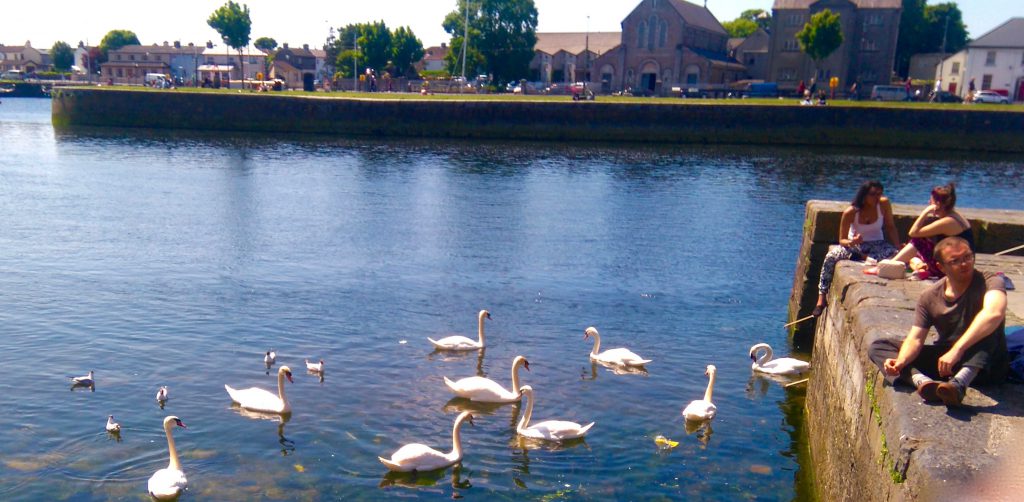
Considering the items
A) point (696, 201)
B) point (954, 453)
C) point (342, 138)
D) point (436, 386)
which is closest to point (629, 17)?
point (342, 138)

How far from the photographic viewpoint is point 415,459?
410 inches

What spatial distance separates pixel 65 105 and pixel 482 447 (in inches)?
2696

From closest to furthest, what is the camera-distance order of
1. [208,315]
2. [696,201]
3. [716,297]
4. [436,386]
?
[436,386], [208,315], [716,297], [696,201]

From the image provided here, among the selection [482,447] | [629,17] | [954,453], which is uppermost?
[629,17]

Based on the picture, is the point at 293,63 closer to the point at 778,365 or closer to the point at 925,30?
the point at 925,30

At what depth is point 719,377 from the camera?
1398cm

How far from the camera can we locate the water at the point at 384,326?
35.2 feet

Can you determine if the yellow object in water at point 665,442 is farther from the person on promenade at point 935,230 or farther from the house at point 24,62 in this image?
the house at point 24,62

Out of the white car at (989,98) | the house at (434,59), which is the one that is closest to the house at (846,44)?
the white car at (989,98)

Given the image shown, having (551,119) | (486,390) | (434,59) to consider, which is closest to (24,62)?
(434,59)

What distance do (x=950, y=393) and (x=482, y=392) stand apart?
23.7 feet

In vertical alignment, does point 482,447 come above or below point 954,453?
below

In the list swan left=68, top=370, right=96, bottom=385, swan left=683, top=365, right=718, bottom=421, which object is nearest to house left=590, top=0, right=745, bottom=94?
swan left=683, top=365, right=718, bottom=421

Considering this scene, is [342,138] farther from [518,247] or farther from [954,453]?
[954,453]
